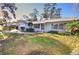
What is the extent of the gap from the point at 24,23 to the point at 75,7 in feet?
1.99

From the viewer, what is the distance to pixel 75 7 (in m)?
2.04

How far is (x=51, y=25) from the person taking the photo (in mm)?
2033

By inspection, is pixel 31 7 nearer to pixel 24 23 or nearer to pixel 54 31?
pixel 24 23

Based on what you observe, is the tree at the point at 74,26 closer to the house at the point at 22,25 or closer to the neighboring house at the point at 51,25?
the neighboring house at the point at 51,25

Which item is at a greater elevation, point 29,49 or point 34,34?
point 34,34

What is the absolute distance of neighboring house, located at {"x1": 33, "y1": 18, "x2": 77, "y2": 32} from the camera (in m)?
2.03

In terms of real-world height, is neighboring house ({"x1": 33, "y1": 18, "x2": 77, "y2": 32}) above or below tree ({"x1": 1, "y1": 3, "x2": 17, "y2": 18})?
below

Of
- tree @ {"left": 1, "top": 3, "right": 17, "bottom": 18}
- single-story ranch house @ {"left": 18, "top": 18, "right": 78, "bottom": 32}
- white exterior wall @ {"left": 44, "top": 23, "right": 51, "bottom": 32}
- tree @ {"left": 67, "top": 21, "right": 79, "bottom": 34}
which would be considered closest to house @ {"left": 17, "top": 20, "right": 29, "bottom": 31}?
single-story ranch house @ {"left": 18, "top": 18, "right": 78, "bottom": 32}

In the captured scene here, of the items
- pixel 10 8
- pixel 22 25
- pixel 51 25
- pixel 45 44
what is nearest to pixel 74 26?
pixel 51 25

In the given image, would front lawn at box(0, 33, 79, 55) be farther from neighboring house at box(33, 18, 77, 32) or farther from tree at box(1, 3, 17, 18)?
tree at box(1, 3, 17, 18)

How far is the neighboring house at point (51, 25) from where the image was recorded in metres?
2.03

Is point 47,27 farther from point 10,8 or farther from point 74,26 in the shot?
A: point 10,8
